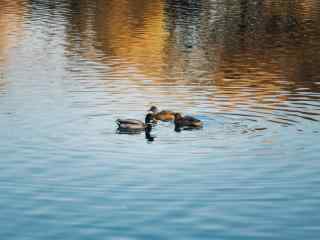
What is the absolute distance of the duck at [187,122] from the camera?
3528 centimetres

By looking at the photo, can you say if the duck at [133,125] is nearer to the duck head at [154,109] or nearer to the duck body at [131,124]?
the duck body at [131,124]

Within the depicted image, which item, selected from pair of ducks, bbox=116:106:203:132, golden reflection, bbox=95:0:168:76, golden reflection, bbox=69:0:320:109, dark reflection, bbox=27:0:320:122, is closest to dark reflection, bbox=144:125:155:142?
pair of ducks, bbox=116:106:203:132

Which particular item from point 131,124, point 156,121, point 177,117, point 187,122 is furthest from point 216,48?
point 131,124

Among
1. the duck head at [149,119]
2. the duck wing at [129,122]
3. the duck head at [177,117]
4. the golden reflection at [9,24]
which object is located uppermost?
the duck wing at [129,122]

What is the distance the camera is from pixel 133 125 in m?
35.3

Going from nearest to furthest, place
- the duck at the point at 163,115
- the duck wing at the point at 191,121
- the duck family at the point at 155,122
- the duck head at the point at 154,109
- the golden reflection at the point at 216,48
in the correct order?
the duck family at the point at 155,122 → the duck wing at the point at 191,121 → the duck at the point at 163,115 → the duck head at the point at 154,109 → the golden reflection at the point at 216,48

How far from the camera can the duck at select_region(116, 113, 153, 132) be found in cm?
3462

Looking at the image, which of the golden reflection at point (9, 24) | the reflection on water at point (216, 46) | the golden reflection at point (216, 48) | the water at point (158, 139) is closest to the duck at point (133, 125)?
the water at point (158, 139)

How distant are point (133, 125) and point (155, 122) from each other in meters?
1.71

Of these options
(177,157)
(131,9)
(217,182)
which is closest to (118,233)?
(217,182)

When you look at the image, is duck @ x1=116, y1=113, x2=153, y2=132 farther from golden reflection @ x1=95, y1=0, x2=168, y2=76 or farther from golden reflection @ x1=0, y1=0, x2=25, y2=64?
golden reflection @ x1=0, y1=0, x2=25, y2=64

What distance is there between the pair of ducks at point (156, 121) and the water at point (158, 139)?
467 millimetres

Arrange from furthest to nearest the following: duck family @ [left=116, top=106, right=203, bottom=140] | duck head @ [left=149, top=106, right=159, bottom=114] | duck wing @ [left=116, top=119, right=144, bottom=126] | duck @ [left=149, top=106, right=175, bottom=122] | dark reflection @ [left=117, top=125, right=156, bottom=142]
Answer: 1. duck head @ [left=149, top=106, right=159, bottom=114]
2. duck @ [left=149, top=106, right=175, bottom=122]
3. duck family @ [left=116, top=106, right=203, bottom=140]
4. duck wing @ [left=116, top=119, right=144, bottom=126]
5. dark reflection @ [left=117, top=125, right=156, bottom=142]

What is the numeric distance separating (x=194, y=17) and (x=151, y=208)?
64.7 m
